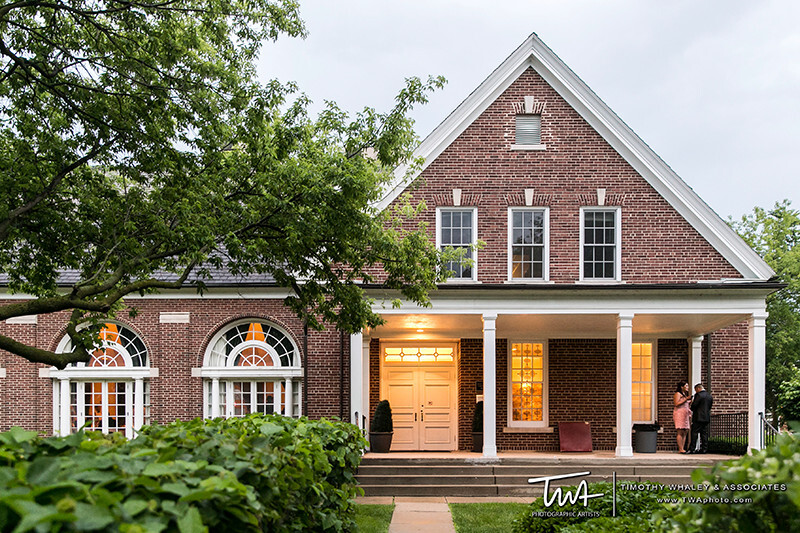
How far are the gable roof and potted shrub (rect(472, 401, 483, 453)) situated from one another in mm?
5528

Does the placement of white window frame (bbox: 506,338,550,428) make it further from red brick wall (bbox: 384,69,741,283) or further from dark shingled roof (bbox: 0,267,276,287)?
dark shingled roof (bbox: 0,267,276,287)

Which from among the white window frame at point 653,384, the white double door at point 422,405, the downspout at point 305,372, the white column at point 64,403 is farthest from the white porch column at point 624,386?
the white column at point 64,403

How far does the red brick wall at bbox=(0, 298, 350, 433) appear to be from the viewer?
17.6 metres

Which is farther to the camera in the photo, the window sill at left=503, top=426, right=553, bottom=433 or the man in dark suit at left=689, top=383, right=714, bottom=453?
the window sill at left=503, top=426, right=553, bottom=433

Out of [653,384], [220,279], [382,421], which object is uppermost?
[220,279]

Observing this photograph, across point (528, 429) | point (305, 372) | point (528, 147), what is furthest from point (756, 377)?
point (305, 372)

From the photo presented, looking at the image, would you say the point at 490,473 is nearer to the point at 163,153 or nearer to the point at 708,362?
the point at 708,362

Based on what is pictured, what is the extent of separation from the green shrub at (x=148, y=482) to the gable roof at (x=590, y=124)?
43.3 ft

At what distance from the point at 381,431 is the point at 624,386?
5.45 metres

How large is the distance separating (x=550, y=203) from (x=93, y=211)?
10220 millimetres

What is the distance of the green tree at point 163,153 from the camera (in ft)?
34.2

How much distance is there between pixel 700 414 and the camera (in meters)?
17.0

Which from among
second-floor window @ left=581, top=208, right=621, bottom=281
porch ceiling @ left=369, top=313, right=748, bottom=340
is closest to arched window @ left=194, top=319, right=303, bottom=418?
porch ceiling @ left=369, top=313, right=748, bottom=340

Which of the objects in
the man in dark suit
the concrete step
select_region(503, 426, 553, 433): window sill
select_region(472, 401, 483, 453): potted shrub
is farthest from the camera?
select_region(503, 426, 553, 433): window sill
